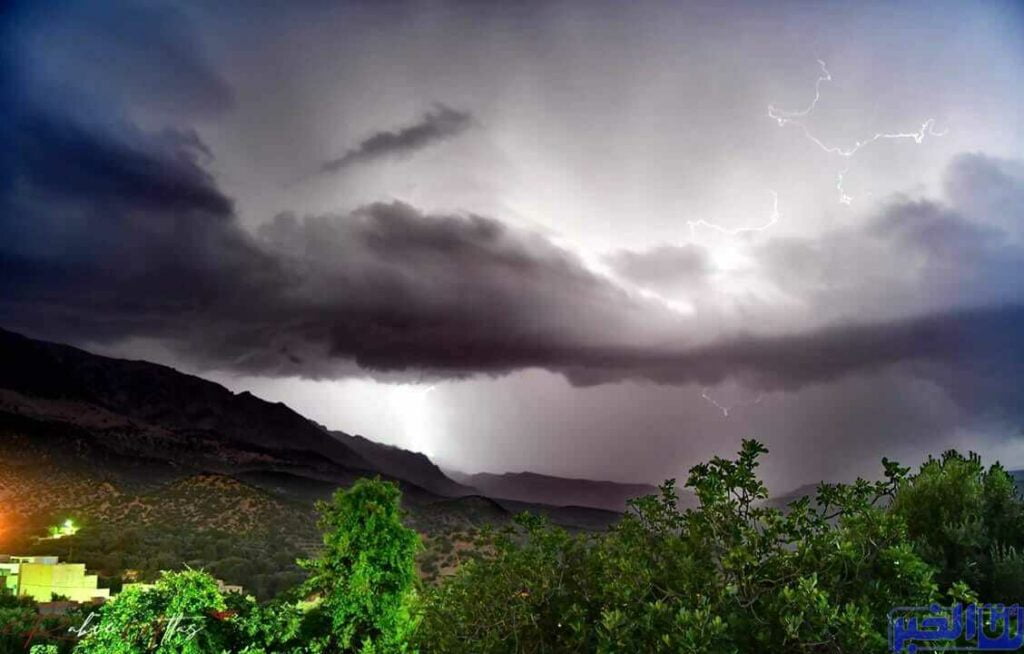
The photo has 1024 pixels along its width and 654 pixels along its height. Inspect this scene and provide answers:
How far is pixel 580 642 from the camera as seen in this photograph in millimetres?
10102

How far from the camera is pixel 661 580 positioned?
1052 cm

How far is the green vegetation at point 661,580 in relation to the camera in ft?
30.2

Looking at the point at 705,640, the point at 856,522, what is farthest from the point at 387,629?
the point at 856,522

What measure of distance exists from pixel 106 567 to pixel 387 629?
4273 centimetres

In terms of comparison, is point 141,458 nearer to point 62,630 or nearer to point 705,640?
point 62,630

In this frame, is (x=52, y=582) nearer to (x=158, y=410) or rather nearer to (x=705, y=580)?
(x=705, y=580)

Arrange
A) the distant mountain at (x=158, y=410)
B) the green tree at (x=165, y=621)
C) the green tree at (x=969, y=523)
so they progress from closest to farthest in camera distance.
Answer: the green tree at (x=969, y=523) → the green tree at (x=165, y=621) → the distant mountain at (x=158, y=410)

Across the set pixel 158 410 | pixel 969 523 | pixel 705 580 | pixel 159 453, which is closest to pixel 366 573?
pixel 705 580

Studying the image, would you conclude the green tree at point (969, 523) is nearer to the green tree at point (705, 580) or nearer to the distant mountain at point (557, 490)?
the green tree at point (705, 580)

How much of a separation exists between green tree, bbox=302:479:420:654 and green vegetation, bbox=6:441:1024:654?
0.03 m

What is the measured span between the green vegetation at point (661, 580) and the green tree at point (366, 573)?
0.03 meters

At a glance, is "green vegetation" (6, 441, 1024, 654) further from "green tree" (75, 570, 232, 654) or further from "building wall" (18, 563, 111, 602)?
"building wall" (18, 563, 111, 602)

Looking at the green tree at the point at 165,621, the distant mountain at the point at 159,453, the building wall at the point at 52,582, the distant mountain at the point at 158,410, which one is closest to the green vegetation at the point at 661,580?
the green tree at the point at 165,621

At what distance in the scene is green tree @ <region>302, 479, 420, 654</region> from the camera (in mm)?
13406
